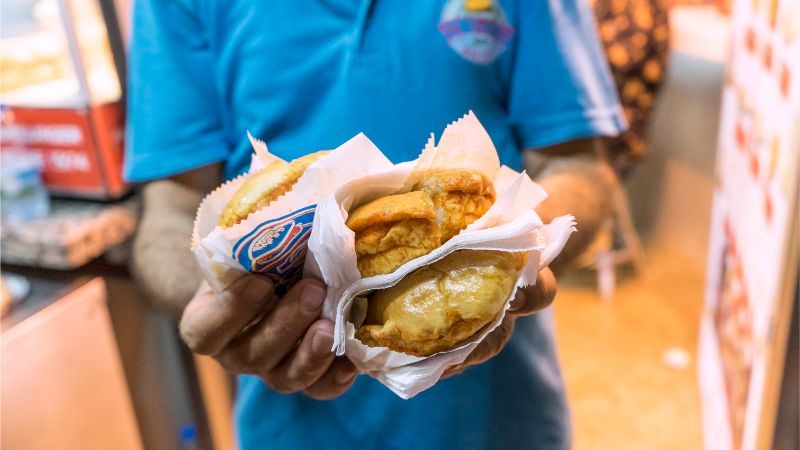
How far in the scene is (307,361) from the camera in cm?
54

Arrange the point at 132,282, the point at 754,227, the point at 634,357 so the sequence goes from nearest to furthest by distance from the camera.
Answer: the point at 754,227 < the point at 132,282 < the point at 634,357

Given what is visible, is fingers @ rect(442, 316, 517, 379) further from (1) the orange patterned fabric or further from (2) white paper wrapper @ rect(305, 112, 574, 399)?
(1) the orange patterned fabric

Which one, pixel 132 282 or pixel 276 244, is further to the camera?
pixel 132 282

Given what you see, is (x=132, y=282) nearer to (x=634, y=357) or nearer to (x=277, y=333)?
(x=277, y=333)

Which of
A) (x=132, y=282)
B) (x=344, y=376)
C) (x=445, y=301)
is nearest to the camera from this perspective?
(x=445, y=301)

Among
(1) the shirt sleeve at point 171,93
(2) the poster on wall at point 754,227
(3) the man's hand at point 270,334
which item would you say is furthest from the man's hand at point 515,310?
(2) the poster on wall at point 754,227

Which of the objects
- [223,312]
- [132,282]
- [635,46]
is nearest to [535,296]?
[223,312]

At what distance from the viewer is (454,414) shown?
0.73 meters

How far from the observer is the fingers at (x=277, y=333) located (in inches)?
20.0

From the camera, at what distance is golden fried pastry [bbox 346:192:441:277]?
47 cm

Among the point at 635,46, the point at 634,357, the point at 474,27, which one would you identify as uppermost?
the point at 474,27

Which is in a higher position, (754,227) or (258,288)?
(258,288)

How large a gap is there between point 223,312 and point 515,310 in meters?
0.23

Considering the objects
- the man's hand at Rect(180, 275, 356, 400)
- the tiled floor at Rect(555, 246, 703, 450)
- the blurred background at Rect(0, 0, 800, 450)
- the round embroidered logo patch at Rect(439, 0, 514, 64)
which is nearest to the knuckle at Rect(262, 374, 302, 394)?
the man's hand at Rect(180, 275, 356, 400)
